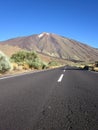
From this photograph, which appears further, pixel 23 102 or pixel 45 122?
pixel 23 102

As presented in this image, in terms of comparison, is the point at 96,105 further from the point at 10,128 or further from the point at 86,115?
the point at 10,128

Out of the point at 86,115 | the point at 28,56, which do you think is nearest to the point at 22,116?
the point at 86,115

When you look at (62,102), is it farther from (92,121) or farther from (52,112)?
(92,121)

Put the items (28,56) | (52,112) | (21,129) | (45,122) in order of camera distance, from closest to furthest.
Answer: (21,129)
(45,122)
(52,112)
(28,56)

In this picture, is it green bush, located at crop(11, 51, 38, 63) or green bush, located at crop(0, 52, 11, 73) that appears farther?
green bush, located at crop(11, 51, 38, 63)

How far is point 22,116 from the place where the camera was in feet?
19.6

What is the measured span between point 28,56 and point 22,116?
55.9 meters

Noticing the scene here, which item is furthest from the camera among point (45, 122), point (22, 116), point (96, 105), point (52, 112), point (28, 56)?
point (28, 56)

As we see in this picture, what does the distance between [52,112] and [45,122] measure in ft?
3.55

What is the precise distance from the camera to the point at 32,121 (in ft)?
18.1

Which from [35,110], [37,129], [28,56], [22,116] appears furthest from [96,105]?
[28,56]

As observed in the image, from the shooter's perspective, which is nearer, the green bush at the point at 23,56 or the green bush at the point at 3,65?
the green bush at the point at 3,65

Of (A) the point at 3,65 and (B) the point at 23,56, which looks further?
(B) the point at 23,56

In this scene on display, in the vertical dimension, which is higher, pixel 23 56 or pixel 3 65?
pixel 23 56
